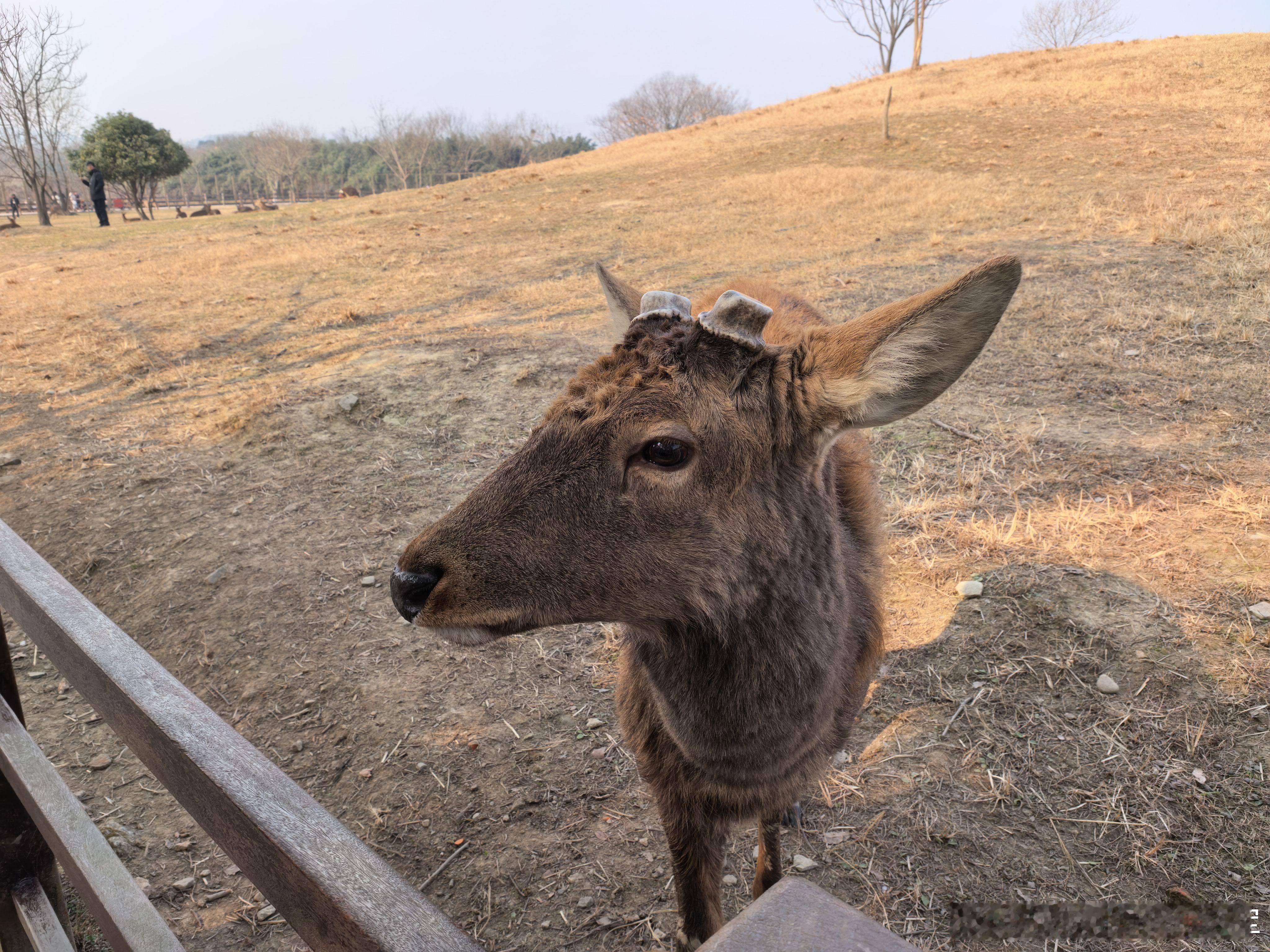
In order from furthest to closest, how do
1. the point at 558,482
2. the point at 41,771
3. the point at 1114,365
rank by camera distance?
the point at 1114,365
the point at 41,771
the point at 558,482

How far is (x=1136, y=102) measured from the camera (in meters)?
22.4

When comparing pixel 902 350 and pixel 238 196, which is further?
pixel 238 196

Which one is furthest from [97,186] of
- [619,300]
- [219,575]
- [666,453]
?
[666,453]

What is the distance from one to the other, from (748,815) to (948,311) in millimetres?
1790

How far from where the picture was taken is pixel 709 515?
2.06 m

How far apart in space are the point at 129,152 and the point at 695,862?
46161 millimetres

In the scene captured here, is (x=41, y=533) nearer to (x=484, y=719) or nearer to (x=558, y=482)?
(x=484, y=719)

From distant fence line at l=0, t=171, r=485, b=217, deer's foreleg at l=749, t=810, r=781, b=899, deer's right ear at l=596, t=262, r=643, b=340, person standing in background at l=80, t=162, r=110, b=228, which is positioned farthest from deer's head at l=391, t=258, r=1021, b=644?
distant fence line at l=0, t=171, r=485, b=217

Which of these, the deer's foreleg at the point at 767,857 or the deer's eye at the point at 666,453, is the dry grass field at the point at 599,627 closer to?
the deer's foreleg at the point at 767,857

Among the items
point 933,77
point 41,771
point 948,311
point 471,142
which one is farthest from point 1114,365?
point 471,142

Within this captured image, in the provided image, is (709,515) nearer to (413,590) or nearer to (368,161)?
(413,590)

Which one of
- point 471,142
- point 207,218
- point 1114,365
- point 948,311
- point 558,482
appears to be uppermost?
point 471,142

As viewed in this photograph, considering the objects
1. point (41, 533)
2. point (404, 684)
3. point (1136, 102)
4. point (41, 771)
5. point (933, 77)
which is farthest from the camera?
point (933, 77)

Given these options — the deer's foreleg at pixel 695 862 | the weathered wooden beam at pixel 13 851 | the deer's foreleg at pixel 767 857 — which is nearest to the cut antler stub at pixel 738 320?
the deer's foreleg at pixel 695 862
